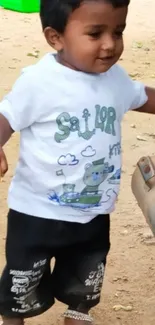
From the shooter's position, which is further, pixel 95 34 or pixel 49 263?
pixel 49 263

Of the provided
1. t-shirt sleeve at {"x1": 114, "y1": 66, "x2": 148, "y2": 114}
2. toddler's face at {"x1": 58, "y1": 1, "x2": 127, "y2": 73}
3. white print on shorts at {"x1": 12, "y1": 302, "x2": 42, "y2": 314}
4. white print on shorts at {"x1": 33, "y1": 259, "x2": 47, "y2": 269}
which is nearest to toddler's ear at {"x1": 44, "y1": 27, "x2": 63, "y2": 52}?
toddler's face at {"x1": 58, "y1": 1, "x2": 127, "y2": 73}

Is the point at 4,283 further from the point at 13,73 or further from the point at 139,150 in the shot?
the point at 13,73

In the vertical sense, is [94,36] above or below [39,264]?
above

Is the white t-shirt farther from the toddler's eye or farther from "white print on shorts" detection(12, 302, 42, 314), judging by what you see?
"white print on shorts" detection(12, 302, 42, 314)

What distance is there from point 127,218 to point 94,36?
1868 mm

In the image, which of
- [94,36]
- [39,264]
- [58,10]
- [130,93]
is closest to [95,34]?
[94,36]

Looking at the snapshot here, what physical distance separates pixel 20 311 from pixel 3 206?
1.40 metres

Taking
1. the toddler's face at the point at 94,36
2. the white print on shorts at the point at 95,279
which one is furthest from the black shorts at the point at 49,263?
the toddler's face at the point at 94,36

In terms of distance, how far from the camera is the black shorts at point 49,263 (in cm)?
274

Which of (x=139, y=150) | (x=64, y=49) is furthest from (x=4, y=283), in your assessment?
(x=139, y=150)

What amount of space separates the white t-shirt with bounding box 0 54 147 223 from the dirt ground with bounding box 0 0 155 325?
0.85 m

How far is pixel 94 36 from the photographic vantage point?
2.51 m

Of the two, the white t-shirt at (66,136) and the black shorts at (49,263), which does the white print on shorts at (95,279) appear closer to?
the black shorts at (49,263)

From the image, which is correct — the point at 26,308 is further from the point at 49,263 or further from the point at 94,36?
the point at 94,36
